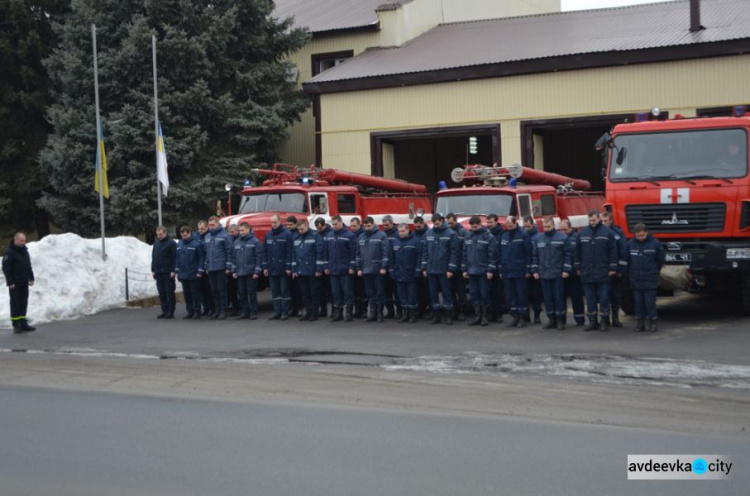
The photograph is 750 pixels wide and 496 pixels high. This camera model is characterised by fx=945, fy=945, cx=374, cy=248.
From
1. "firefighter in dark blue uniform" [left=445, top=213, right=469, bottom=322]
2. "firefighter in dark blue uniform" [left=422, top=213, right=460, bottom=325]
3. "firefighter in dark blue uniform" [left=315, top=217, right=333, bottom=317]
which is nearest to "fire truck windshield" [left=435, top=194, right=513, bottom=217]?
"firefighter in dark blue uniform" [left=445, top=213, right=469, bottom=322]

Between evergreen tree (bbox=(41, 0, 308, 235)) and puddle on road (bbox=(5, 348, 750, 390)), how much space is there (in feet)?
59.8

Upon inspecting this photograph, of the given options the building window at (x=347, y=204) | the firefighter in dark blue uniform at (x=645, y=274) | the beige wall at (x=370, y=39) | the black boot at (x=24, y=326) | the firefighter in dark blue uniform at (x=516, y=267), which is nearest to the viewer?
the firefighter in dark blue uniform at (x=645, y=274)

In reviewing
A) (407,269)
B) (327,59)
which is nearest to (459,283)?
(407,269)

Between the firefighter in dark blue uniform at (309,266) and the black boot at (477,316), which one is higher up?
the firefighter in dark blue uniform at (309,266)

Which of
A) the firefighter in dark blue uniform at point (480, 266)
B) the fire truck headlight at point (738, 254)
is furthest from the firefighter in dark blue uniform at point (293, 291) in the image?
the fire truck headlight at point (738, 254)

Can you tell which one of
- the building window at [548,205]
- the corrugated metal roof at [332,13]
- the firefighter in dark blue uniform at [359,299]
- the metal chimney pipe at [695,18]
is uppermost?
the corrugated metal roof at [332,13]

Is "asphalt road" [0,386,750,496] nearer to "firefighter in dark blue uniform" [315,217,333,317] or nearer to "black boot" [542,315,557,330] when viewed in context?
"black boot" [542,315,557,330]

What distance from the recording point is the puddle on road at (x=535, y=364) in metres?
11.2

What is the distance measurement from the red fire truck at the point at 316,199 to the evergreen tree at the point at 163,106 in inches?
372

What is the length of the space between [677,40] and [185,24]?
16.5 meters

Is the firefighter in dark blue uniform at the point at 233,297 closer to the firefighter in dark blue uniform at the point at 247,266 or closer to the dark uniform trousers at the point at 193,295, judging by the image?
the firefighter in dark blue uniform at the point at 247,266

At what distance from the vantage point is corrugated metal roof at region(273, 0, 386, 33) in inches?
1529

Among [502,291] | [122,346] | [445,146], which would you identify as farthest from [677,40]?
[122,346]

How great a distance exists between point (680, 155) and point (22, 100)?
90.7 ft
